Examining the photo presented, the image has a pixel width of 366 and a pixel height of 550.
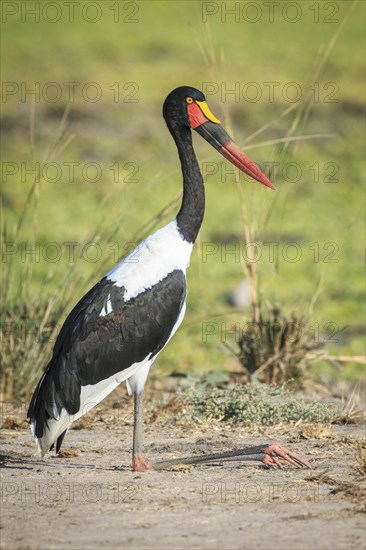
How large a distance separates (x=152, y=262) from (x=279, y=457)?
129 centimetres

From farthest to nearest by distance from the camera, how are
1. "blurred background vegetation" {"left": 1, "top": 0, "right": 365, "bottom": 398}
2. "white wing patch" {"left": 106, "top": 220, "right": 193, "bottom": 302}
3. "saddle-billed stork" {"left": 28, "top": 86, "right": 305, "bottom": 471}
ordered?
"blurred background vegetation" {"left": 1, "top": 0, "right": 365, "bottom": 398} < "white wing patch" {"left": 106, "top": 220, "right": 193, "bottom": 302} < "saddle-billed stork" {"left": 28, "top": 86, "right": 305, "bottom": 471}

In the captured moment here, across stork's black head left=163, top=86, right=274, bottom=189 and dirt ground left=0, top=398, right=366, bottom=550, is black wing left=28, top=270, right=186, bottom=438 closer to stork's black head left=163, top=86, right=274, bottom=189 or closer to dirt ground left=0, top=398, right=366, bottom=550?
dirt ground left=0, top=398, right=366, bottom=550

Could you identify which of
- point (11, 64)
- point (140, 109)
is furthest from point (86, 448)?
point (11, 64)

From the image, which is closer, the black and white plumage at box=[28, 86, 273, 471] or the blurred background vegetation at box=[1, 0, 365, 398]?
the black and white plumage at box=[28, 86, 273, 471]

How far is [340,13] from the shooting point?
92.2 ft

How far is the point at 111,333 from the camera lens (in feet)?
19.2

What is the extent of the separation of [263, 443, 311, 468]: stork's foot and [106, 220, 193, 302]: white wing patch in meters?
1.12

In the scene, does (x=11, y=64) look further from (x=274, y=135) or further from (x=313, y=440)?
(x=313, y=440)

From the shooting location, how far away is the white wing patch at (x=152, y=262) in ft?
19.2

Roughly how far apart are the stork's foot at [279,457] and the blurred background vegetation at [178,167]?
2105mm

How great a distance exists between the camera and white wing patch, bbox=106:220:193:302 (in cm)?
586

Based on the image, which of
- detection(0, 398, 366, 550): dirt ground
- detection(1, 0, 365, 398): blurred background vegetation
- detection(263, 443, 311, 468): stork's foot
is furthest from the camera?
detection(1, 0, 365, 398): blurred background vegetation

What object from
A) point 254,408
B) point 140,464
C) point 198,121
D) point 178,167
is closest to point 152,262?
point 198,121

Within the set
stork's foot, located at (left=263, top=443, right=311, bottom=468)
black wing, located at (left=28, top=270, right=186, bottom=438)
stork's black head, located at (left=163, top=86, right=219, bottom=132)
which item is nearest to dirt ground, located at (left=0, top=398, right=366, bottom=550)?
stork's foot, located at (left=263, top=443, right=311, bottom=468)
